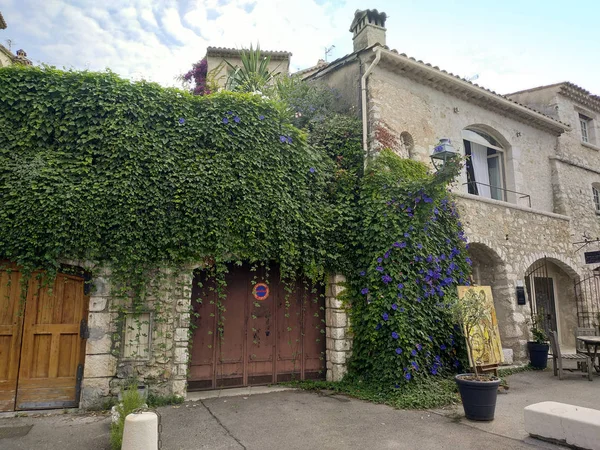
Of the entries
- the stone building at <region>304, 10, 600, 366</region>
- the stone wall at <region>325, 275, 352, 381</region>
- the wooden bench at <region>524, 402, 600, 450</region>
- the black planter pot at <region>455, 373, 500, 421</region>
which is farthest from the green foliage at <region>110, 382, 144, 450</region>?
the wooden bench at <region>524, 402, 600, 450</region>

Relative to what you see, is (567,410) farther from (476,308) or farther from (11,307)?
(11,307)

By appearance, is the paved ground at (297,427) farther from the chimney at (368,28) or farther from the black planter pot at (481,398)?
the chimney at (368,28)

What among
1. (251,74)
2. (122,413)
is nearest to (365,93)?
(251,74)

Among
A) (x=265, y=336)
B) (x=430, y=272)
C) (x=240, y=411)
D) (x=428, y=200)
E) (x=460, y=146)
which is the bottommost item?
(x=240, y=411)

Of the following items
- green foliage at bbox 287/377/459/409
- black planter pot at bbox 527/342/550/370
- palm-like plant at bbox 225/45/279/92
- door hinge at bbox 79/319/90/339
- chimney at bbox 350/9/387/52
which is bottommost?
green foliage at bbox 287/377/459/409

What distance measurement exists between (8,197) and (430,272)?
636 cm

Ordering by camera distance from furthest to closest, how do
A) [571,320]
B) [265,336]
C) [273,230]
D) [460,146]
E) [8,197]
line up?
[571,320], [460,146], [265,336], [273,230], [8,197]

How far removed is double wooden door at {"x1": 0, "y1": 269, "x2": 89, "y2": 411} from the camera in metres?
5.47

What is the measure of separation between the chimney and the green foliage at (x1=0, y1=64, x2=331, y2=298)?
3.34m

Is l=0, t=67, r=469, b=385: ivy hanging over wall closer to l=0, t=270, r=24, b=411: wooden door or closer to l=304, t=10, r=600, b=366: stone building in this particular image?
l=0, t=270, r=24, b=411: wooden door

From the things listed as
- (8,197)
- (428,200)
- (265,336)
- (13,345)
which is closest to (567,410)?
(428,200)

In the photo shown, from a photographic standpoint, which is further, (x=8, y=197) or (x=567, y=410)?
(x=8, y=197)

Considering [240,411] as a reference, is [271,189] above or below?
above

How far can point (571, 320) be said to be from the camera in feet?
35.7
